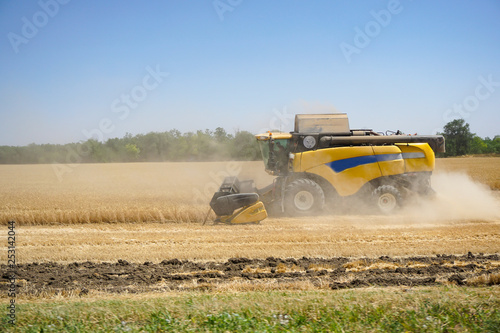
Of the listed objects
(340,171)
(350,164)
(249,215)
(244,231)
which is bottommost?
(244,231)

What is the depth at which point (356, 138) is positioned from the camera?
13.1 metres

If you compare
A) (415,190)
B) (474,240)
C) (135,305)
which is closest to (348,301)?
(135,305)

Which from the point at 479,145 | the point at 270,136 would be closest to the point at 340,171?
the point at 270,136

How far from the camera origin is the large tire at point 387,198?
1262 centimetres

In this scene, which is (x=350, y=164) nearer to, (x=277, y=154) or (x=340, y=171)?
(x=340, y=171)

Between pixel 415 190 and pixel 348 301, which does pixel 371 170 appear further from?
pixel 348 301

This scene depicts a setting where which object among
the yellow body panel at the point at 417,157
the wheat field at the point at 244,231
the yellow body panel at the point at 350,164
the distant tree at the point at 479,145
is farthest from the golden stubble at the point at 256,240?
the distant tree at the point at 479,145

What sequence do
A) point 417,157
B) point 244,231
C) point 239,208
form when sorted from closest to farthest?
point 244,231, point 239,208, point 417,157

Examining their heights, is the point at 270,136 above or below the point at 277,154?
above

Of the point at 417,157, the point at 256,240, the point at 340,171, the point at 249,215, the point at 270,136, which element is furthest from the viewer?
the point at 270,136

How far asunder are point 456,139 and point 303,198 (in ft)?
143

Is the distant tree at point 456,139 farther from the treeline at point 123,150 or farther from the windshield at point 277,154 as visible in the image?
the windshield at point 277,154

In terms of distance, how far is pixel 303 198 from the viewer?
41.1 feet

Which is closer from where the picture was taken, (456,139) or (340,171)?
(340,171)
